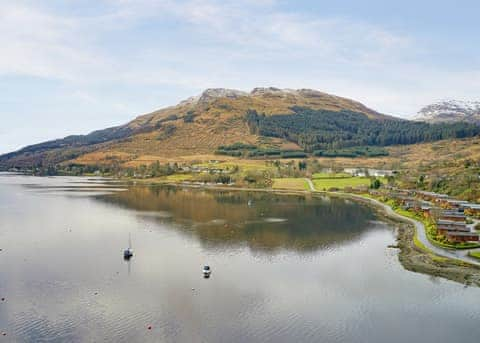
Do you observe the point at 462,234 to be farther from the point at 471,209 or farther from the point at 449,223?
the point at 471,209

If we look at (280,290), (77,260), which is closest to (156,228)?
Result: (77,260)

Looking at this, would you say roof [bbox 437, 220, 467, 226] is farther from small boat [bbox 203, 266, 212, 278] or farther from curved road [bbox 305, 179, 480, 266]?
small boat [bbox 203, 266, 212, 278]

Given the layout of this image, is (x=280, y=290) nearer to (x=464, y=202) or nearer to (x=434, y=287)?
(x=434, y=287)

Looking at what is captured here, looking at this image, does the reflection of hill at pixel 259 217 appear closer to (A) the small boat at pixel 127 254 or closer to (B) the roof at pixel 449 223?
(A) the small boat at pixel 127 254

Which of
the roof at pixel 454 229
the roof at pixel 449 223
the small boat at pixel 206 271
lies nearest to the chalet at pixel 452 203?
the roof at pixel 449 223

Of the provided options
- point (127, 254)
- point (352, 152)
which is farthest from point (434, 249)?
point (352, 152)

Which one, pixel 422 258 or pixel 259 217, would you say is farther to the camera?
pixel 259 217
